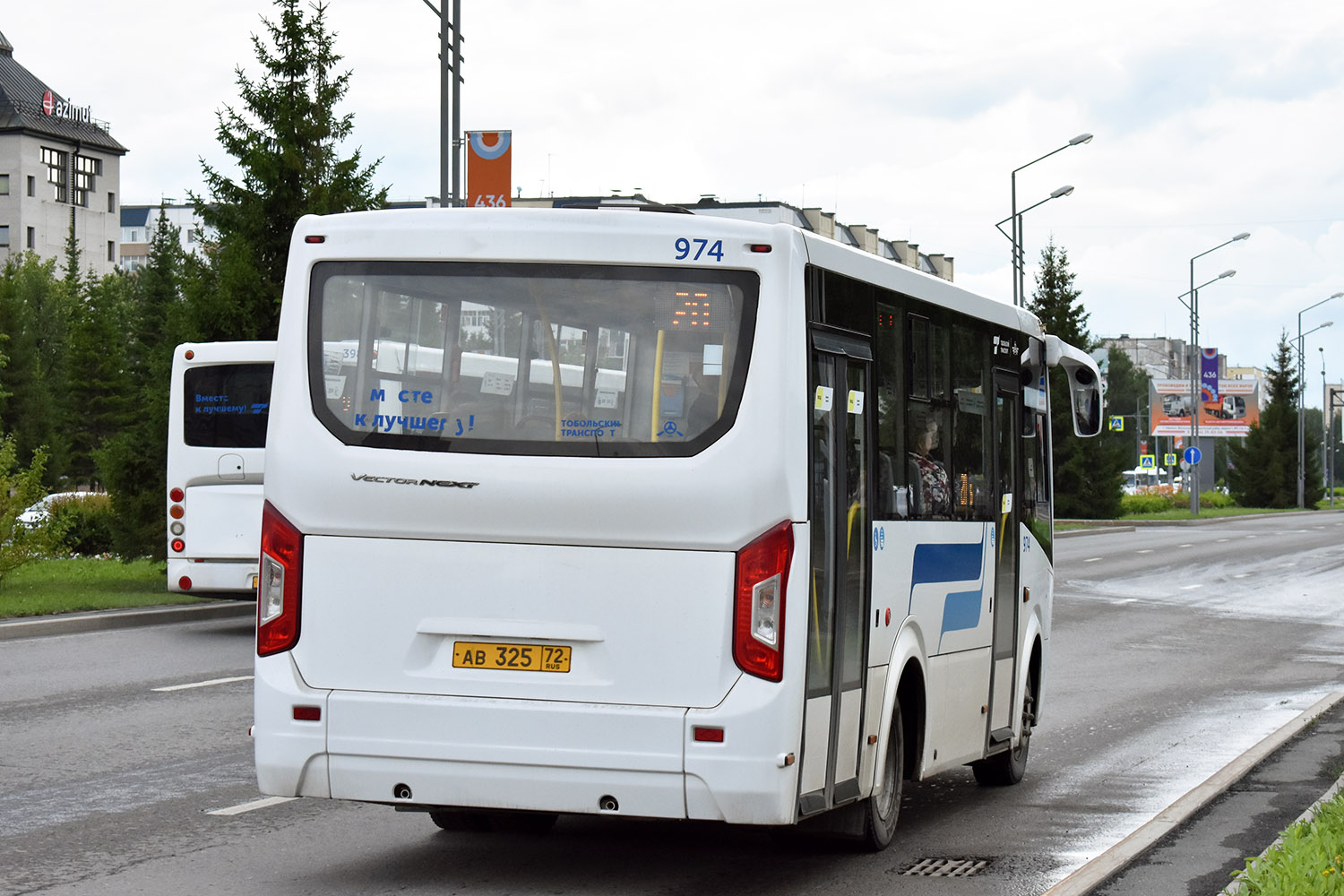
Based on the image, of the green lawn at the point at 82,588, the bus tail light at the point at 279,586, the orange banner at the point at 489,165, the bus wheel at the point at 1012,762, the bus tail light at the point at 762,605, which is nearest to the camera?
the bus tail light at the point at 762,605

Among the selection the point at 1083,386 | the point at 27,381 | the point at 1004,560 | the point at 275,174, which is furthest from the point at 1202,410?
the point at 1004,560

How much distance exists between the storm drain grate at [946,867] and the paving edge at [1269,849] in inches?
47.4

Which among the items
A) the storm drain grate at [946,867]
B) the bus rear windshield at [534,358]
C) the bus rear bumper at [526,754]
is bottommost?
the storm drain grate at [946,867]

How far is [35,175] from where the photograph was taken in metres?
134

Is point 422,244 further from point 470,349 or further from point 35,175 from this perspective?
point 35,175

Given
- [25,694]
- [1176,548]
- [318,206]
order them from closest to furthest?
[25,694], [318,206], [1176,548]

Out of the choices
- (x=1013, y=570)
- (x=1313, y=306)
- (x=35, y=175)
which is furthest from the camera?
(x=35, y=175)

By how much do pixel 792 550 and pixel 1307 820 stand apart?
114 inches

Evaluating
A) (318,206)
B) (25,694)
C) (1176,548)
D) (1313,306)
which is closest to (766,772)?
(25,694)

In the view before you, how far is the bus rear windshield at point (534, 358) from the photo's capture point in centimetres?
700

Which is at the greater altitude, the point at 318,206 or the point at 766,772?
the point at 318,206

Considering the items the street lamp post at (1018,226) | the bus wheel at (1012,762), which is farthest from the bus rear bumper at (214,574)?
the street lamp post at (1018,226)

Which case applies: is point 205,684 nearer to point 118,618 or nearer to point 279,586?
point 118,618

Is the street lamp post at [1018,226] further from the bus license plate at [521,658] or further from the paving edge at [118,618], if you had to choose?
the bus license plate at [521,658]
